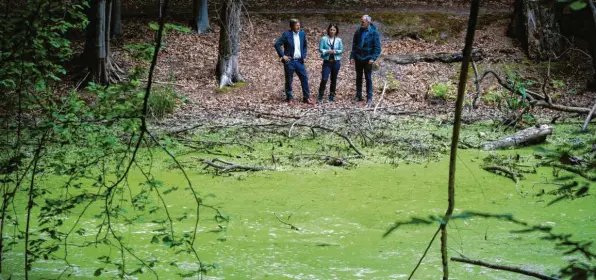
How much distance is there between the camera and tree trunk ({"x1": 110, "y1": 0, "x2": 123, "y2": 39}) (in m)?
15.5

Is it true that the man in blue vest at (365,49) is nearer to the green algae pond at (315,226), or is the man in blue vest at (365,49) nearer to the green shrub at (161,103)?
the green shrub at (161,103)

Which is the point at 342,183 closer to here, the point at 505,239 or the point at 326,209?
the point at 326,209

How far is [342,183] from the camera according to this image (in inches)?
252

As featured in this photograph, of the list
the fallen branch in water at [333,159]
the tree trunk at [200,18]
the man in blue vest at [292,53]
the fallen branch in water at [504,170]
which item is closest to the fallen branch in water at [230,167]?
the fallen branch in water at [333,159]

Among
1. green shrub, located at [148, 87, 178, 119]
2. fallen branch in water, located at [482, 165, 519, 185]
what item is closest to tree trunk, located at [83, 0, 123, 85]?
green shrub, located at [148, 87, 178, 119]

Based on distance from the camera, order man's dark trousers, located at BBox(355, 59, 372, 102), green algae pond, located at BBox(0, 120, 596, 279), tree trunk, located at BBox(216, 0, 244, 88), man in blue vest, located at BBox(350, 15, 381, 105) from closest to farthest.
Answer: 1. green algae pond, located at BBox(0, 120, 596, 279)
2. man's dark trousers, located at BBox(355, 59, 372, 102)
3. man in blue vest, located at BBox(350, 15, 381, 105)
4. tree trunk, located at BBox(216, 0, 244, 88)

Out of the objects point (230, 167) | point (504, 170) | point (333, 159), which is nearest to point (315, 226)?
point (230, 167)

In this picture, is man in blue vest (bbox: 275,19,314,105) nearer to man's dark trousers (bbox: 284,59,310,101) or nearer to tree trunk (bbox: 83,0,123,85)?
man's dark trousers (bbox: 284,59,310,101)

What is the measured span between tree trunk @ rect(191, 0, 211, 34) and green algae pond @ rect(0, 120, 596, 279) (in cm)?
888

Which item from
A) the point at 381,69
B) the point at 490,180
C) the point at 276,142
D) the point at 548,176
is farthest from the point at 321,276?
the point at 381,69

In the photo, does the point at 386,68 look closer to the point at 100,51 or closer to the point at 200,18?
the point at 200,18

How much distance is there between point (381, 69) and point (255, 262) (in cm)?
950

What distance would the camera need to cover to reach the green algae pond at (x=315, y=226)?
402 cm

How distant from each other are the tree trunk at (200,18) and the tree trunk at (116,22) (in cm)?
170
